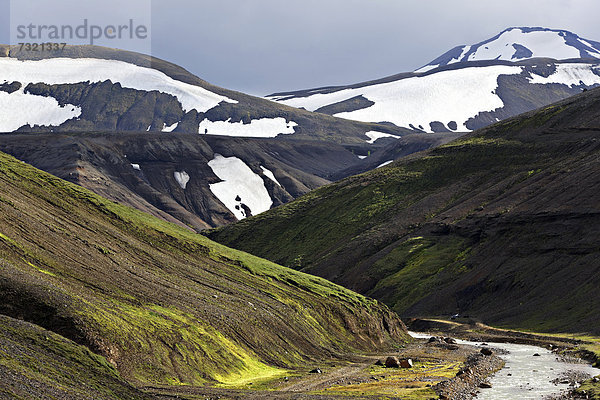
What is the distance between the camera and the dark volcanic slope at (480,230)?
116m

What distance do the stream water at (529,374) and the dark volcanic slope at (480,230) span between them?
16.9 m

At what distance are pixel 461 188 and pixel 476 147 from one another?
2166 centimetres

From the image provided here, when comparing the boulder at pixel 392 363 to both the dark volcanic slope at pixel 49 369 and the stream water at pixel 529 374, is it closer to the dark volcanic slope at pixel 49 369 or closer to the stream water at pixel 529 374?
the stream water at pixel 529 374

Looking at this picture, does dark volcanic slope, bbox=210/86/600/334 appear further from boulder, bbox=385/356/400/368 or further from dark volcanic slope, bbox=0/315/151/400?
dark volcanic slope, bbox=0/315/151/400

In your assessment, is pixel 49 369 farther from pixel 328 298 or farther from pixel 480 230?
pixel 480 230

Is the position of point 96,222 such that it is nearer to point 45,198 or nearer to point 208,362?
point 45,198

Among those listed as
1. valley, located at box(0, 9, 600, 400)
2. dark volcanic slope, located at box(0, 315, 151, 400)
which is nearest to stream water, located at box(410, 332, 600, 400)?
valley, located at box(0, 9, 600, 400)

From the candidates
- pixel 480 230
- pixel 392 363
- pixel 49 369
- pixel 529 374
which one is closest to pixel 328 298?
pixel 392 363

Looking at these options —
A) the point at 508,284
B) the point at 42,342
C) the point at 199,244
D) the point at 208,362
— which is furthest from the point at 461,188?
the point at 42,342

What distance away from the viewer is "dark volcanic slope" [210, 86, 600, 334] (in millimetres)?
116000

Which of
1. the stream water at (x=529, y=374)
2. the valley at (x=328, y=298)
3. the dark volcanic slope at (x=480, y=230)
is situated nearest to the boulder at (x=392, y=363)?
the valley at (x=328, y=298)

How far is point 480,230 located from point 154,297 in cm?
9273

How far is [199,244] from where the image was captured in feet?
294

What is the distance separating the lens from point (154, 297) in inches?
2463
